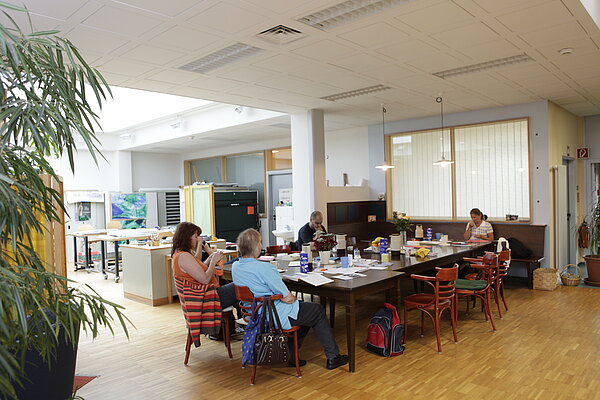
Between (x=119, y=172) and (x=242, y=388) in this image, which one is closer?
(x=242, y=388)

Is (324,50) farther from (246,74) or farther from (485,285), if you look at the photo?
(485,285)

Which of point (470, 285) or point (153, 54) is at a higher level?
point (153, 54)

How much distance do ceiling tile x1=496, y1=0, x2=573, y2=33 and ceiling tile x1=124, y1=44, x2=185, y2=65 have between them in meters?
3.10

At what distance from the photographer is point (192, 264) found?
413 centimetres

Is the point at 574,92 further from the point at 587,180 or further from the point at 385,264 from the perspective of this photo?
the point at 385,264

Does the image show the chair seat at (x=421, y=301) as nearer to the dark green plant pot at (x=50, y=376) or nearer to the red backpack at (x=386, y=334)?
the red backpack at (x=386, y=334)

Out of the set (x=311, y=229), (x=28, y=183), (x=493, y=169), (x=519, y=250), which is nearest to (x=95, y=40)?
(x=28, y=183)

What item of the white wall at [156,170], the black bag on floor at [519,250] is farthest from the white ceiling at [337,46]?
the white wall at [156,170]

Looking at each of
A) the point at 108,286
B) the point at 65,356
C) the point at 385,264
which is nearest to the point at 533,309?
the point at 385,264

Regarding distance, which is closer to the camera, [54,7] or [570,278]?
[54,7]

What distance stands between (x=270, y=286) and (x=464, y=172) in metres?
5.71

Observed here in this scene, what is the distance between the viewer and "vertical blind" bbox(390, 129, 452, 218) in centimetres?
848

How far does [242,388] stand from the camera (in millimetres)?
3686

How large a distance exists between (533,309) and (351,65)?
3.97 m
